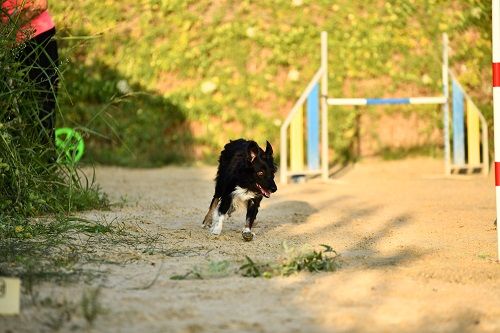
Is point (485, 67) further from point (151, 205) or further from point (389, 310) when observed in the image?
point (389, 310)

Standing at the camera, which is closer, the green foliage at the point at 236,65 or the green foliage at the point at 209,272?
the green foliage at the point at 209,272

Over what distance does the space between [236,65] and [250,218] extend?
21.1 ft

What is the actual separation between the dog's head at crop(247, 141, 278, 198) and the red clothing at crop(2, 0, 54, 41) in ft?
5.85

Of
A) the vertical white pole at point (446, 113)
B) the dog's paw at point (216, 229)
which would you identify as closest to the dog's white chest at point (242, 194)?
the dog's paw at point (216, 229)

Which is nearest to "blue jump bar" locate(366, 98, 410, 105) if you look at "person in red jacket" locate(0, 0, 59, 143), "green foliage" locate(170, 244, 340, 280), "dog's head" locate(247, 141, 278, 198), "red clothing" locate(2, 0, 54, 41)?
"person in red jacket" locate(0, 0, 59, 143)

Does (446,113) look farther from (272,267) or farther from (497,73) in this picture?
(272,267)

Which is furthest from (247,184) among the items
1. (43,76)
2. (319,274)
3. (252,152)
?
(43,76)

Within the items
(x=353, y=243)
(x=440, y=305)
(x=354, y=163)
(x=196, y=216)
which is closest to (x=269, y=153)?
(x=353, y=243)

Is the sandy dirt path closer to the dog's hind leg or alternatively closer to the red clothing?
the dog's hind leg

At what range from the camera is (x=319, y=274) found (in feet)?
15.8

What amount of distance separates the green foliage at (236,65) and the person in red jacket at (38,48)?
4.70 metres

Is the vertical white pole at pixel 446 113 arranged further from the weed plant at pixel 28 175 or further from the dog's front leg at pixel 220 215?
the dog's front leg at pixel 220 215

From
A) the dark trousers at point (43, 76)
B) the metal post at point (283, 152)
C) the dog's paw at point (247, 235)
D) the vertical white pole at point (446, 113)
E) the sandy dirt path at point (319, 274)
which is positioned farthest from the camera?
the vertical white pole at point (446, 113)

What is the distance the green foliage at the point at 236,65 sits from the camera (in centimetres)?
1248
